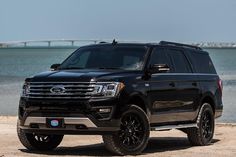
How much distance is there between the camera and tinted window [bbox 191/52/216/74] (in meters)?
14.8

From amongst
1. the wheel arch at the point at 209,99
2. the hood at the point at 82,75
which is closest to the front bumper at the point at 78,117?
the hood at the point at 82,75

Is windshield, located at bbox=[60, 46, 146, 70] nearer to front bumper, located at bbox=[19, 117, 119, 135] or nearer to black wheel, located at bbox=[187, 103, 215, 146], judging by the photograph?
front bumper, located at bbox=[19, 117, 119, 135]

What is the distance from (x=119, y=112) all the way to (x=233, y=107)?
21.3 meters

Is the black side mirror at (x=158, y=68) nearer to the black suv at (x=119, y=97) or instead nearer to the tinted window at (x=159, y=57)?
the black suv at (x=119, y=97)

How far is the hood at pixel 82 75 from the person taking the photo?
39.4 ft

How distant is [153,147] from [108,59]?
6.81ft

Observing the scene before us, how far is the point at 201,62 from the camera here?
49.6ft

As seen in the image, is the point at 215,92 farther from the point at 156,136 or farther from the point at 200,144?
the point at 156,136

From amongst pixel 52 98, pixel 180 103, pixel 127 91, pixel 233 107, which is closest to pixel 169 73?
pixel 180 103

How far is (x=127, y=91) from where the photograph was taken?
478 inches

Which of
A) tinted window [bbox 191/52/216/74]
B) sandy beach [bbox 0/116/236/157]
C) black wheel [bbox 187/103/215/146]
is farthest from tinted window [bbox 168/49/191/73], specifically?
sandy beach [bbox 0/116/236/157]

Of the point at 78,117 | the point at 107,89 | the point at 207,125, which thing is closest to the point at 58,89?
the point at 78,117

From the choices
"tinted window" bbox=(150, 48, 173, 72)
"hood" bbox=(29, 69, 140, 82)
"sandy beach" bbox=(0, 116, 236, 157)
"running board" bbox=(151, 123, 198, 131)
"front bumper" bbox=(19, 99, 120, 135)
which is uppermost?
"tinted window" bbox=(150, 48, 173, 72)

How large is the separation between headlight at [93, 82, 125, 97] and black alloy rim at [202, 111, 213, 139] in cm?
304
